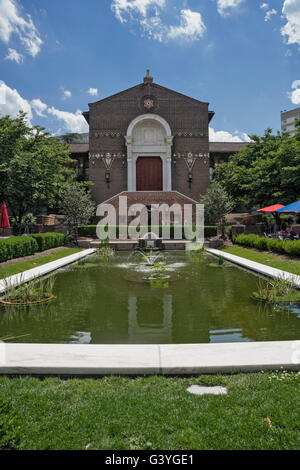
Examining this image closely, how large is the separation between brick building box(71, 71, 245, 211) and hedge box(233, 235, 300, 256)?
15451mm

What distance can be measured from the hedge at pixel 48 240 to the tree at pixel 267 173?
16372 mm

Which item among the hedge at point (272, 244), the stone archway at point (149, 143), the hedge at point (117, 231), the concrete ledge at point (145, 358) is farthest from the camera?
the stone archway at point (149, 143)

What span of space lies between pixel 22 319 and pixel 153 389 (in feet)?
13.7

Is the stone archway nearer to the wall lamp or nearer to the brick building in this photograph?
the brick building

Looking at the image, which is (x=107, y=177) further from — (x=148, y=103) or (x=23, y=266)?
(x=23, y=266)

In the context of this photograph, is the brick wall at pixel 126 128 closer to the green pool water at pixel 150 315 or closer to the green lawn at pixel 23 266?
the green lawn at pixel 23 266

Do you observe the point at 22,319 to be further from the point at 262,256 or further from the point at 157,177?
the point at 157,177

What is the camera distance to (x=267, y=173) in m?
26.9

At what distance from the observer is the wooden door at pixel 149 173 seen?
37.1 metres

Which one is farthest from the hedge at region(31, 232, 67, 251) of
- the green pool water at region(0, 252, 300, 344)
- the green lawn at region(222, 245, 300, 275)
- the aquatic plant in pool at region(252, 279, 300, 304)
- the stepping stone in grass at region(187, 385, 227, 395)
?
the stepping stone in grass at region(187, 385, 227, 395)

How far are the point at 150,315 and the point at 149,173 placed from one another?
3155 cm

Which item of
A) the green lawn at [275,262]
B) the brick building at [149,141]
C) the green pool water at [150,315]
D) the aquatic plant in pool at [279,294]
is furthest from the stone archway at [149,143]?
the aquatic plant in pool at [279,294]

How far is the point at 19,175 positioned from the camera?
20594 mm

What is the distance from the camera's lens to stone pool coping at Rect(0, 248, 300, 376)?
3.98 metres
